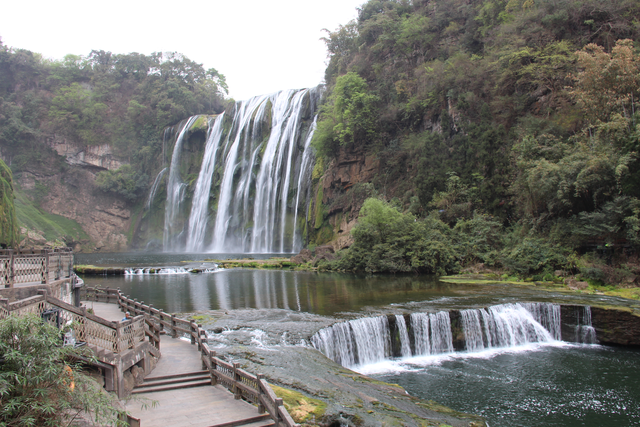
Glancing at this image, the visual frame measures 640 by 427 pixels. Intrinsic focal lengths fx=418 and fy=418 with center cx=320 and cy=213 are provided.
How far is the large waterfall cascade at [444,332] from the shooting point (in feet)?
46.8

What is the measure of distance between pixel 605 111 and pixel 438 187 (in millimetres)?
13316

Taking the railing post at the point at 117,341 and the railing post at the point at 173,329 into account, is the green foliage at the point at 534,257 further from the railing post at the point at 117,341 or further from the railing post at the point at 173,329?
the railing post at the point at 117,341

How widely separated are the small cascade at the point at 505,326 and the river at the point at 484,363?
1.42ft

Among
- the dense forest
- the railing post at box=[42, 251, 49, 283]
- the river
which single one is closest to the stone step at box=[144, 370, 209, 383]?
the railing post at box=[42, 251, 49, 283]

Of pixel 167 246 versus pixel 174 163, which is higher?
pixel 174 163

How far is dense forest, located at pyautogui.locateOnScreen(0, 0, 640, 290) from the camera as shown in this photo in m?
21.7

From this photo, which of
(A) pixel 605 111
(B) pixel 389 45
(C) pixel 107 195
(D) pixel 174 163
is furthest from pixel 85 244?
(A) pixel 605 111

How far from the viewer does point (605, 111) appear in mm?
22938

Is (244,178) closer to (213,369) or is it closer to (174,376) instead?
(174,376)

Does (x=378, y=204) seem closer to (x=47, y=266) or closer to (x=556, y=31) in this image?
(x=556, y=31)

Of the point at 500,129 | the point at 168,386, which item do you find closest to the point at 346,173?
the point at 500,129

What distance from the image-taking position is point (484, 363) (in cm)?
1363

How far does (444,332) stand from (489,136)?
69.2ft

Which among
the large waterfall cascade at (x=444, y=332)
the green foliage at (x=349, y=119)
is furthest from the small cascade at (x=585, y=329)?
the green foliage at (x=349, y=119)
